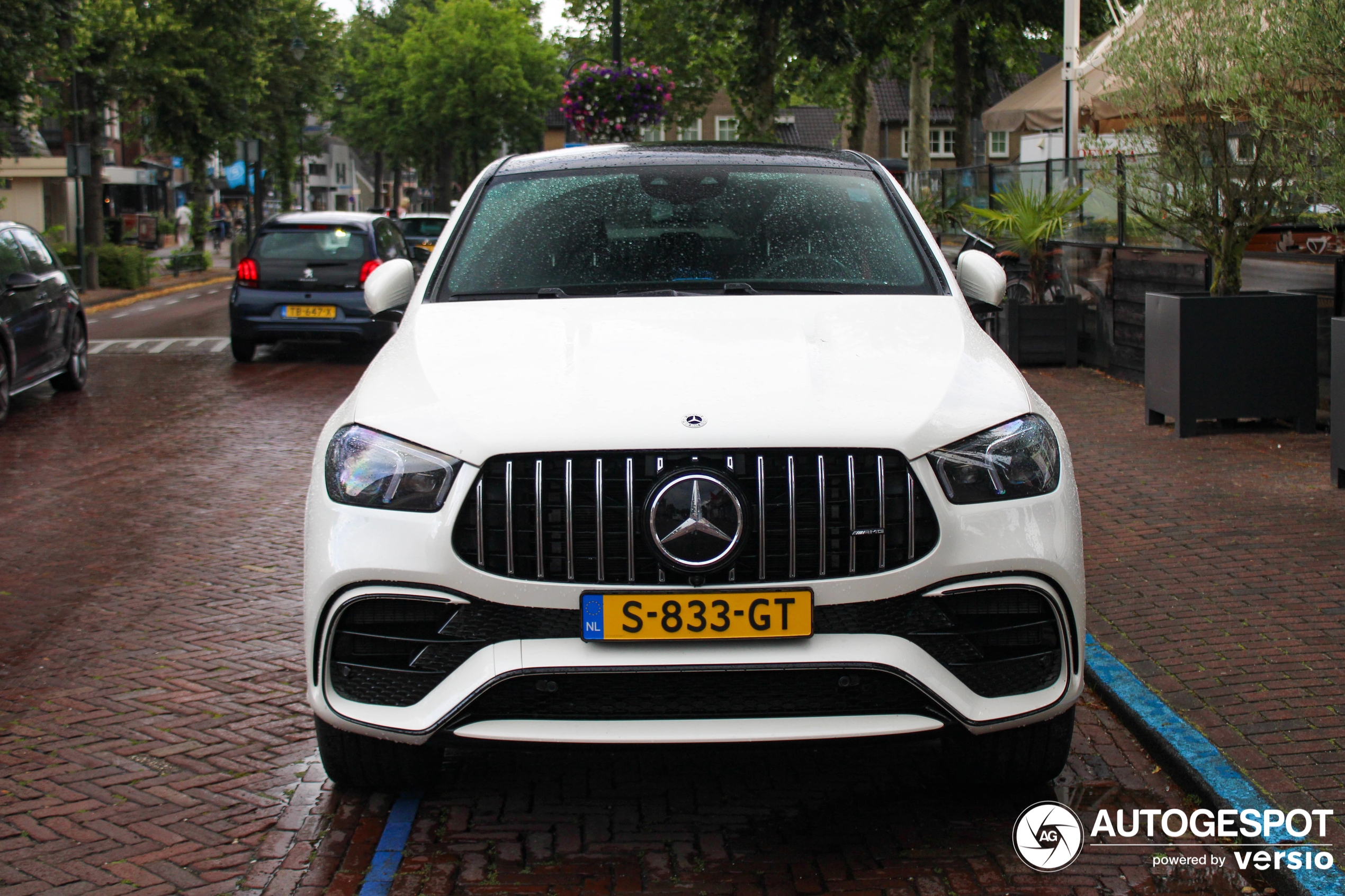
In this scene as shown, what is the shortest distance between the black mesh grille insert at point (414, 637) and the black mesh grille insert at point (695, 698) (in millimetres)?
112

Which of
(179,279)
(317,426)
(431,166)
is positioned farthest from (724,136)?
(317,426)

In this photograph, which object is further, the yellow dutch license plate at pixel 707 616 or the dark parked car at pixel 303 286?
the dark parked car at pixel 303 286

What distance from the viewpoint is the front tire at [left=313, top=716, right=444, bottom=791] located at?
391 cm

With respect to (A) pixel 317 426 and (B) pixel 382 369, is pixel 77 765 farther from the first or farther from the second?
(A) pixel 317 426

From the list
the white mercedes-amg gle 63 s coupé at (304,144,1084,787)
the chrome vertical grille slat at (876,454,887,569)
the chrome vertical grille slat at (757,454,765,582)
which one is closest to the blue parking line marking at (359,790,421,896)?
the white mercedes-amg gle 63 s coupé at (304,144,1084,787)

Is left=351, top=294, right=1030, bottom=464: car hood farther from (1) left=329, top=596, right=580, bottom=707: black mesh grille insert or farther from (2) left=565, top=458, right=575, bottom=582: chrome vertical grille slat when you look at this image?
(1) left=329, top=596, right=580, bottom=707: black mesh grille insert

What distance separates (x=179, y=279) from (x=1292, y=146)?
29.5m

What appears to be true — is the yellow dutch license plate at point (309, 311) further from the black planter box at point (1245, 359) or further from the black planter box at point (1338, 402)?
the black planter box at point (1338, 402)

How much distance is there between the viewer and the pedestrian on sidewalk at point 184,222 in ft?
135

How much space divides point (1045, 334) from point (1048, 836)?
35.5ft

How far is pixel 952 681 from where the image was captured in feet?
11.4

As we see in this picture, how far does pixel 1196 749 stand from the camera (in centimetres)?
417

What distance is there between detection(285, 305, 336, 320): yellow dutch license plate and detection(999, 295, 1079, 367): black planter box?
22.3ft

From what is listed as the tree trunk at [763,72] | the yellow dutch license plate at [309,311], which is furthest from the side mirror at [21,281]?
the tree trunk at [763,72]
